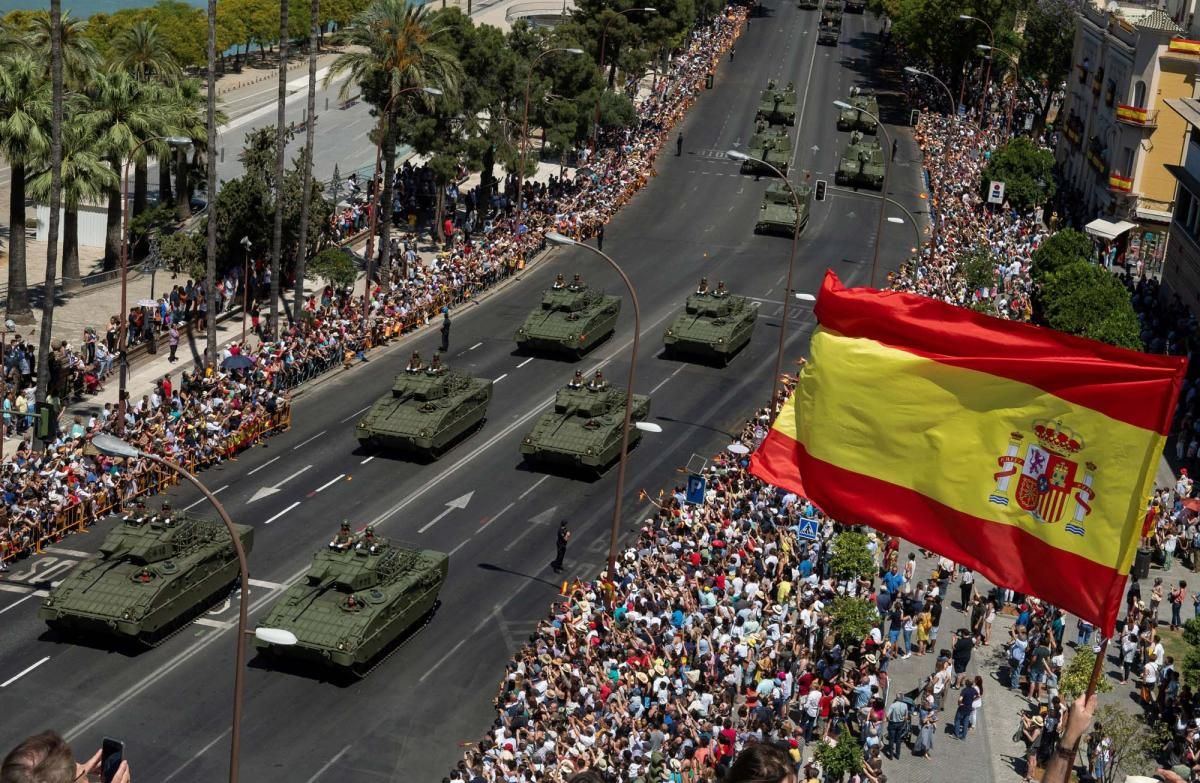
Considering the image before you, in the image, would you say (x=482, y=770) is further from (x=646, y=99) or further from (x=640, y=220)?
(x=646, y=99)

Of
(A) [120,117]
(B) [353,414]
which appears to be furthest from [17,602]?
(A) [120,117]

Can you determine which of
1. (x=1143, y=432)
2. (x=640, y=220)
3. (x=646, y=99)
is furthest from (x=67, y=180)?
(x=1143, y=432)

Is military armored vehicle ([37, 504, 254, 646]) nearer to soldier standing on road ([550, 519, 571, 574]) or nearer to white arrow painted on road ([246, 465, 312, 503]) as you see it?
white arrow painted on road ([246, 465, 312, 503])

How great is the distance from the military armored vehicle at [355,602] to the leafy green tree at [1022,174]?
4347 centimetres

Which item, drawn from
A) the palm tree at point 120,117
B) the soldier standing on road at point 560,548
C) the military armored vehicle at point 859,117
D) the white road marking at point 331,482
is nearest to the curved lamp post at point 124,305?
the palm tree at point 120,117

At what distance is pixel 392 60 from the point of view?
65500 millimetres

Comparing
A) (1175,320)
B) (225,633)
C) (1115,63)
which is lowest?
(225,633)

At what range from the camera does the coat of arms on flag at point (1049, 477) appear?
17.6 m

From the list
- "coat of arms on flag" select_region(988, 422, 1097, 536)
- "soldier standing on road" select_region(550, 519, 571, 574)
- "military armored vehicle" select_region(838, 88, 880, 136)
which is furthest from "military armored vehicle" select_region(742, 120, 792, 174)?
"coat of arms on flag" select_region(988, 422, 1097, 536)

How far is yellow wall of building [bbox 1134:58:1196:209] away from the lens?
7625cm

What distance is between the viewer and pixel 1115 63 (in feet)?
274

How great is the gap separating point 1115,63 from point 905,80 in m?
30.2

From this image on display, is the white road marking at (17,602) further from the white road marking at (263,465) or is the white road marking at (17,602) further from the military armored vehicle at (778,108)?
the military armored vehicle at (778,108)

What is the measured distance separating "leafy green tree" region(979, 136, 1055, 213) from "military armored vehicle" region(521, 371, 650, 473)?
30.7 meters
